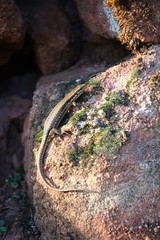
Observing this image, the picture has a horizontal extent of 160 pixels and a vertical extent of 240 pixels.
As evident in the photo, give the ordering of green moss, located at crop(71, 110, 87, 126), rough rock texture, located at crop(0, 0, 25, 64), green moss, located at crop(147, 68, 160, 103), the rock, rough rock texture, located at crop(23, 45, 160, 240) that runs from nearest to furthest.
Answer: rough rock texture, located at crop(23, 45, 160, 240) → green moss, located at crop(147, 68, 160, 103) → green moss, located at crop(71, 110, 87, 126) → rough rock texture, located at crop(0, 0, 25, 64) → the rock

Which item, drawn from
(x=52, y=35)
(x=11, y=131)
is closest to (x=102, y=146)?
(x=11, y=131)

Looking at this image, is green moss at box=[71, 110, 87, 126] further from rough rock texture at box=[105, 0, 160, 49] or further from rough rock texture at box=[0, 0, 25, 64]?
rough rock texture at box=[0, 0, 25, 64]

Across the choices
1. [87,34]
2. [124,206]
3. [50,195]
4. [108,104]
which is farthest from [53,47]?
[124,206]

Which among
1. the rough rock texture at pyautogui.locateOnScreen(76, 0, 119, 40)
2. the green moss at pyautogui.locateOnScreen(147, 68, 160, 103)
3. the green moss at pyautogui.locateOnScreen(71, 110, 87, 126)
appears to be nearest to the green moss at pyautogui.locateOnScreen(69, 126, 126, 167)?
the green moss at pyautogui.locateOnScreen(71, 110, 87, 126)

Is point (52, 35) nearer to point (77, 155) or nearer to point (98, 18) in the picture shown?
point (98, 18)

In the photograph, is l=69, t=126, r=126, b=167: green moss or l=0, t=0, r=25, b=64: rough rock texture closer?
l=69, t=126, r=126, b=167: green moss

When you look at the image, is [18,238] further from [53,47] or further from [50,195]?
[53,47]

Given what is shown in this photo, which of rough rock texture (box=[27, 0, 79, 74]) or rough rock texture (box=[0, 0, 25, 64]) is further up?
rough rock texture (box=[0, 0, 25, 64])
